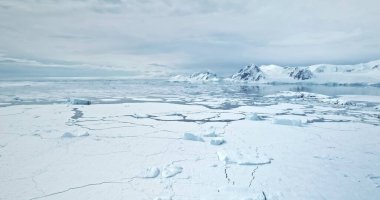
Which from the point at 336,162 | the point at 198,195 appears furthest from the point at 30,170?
the point at 336,162

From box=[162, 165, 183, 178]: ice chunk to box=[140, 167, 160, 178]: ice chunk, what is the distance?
0.12 metres

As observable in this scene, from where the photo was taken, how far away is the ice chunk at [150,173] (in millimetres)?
4759

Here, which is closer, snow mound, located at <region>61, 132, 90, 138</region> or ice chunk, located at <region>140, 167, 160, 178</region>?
ice chunk, located at <region>140, 167, 160, 178</region>

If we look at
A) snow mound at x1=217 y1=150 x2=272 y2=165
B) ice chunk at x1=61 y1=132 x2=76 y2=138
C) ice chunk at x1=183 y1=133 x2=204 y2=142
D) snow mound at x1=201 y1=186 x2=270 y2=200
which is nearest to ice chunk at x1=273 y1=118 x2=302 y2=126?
ice chunk at x1=183 y1=133 x2=204 y2=142

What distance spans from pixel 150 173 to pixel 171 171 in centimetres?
38

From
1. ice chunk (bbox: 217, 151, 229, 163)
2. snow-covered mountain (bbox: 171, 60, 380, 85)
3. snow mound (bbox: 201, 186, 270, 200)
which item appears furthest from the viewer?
snow-covered mountain (bbox: 171, 60, 380, 85)

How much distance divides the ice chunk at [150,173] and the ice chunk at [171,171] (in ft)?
0.41

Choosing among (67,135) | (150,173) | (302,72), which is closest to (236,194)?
(150,173)

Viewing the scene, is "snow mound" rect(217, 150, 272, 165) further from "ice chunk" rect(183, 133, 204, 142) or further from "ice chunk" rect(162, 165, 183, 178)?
"ice chunk" rect(183, 133, 204, 142)

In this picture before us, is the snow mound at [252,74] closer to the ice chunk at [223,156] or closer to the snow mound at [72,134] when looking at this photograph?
the snow mound at [72,134]

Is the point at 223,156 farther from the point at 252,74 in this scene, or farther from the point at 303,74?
the point at 252,74

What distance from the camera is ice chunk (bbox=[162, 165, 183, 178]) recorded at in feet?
15.8

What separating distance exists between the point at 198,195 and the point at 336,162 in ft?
10.4

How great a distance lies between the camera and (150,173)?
190 inches
